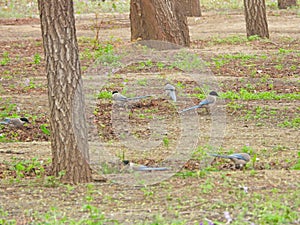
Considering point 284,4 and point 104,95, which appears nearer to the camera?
point 104,95

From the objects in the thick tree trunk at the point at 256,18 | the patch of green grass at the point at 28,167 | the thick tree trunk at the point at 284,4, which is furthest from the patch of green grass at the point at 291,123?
the thick tree trunk at the point at 284,4

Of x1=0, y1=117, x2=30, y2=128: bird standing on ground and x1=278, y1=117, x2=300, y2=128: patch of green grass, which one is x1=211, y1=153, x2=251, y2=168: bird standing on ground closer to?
x1=278, y1=117, x2=300, y2=128: patch of green grass

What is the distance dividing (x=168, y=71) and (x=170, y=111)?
287 cm

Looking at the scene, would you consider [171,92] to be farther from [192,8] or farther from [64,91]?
[192,8]

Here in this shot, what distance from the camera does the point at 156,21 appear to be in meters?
14.7

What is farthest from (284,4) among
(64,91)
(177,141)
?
(64,91)

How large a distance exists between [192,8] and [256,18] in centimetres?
686

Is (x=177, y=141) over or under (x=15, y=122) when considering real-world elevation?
under

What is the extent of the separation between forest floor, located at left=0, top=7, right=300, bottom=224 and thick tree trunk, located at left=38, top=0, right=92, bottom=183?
0.19 metres

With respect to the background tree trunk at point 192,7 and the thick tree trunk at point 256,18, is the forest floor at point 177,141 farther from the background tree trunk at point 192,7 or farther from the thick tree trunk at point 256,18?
the background tree trunk at point 192,7

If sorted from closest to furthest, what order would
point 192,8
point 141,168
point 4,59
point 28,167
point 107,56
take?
point 141,168
point 28,167
point 107,56
point 4,59
point 192,8

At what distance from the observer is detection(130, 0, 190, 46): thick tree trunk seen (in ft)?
47.9

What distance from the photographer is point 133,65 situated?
13023mm

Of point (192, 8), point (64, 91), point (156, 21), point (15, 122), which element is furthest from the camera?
point (192, 8)
